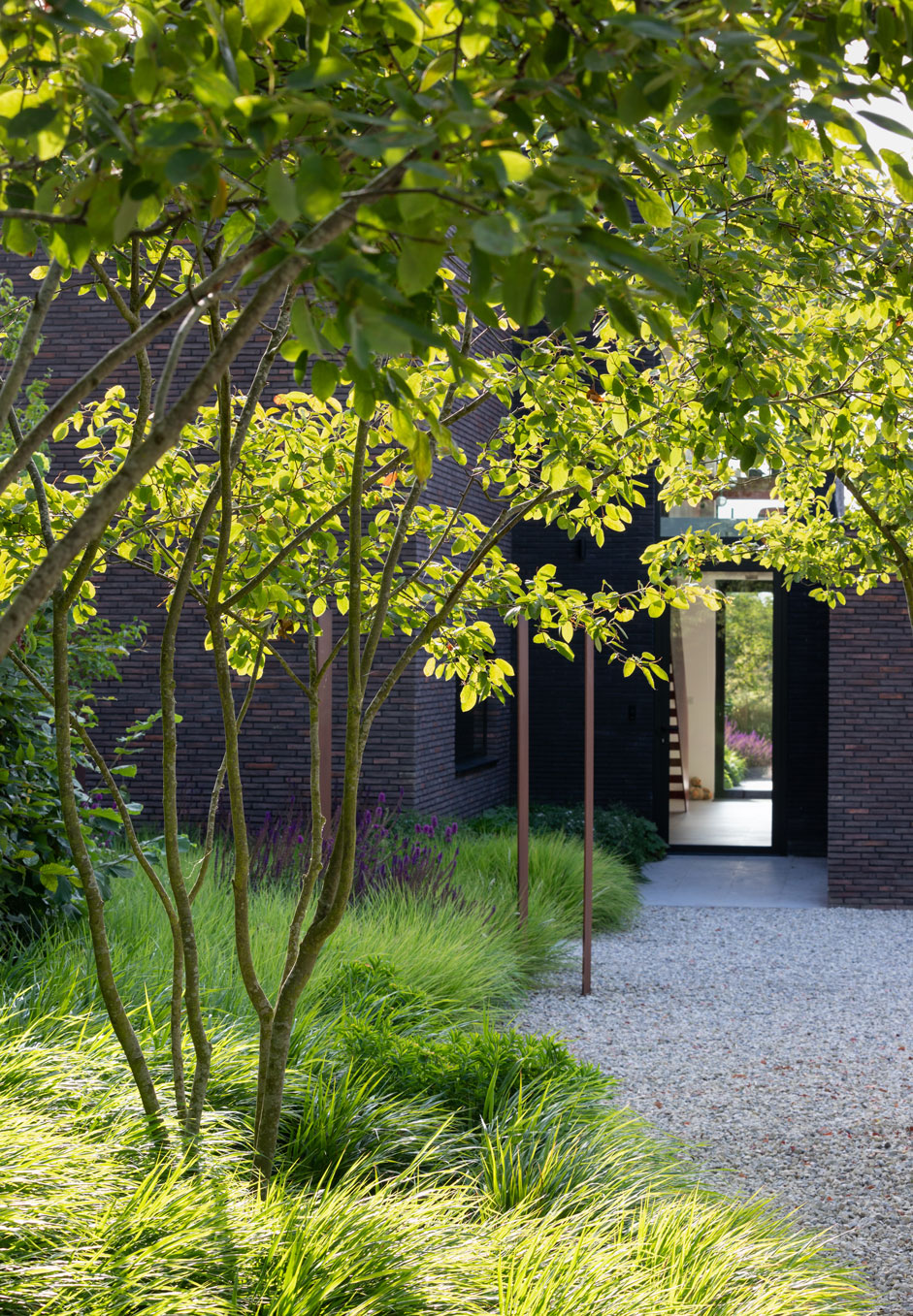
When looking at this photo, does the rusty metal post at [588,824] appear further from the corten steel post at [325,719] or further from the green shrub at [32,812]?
the green shrub at [32,812]

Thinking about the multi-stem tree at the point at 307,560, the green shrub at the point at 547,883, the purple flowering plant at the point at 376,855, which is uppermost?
the multi-stem tree at the point at 307,560

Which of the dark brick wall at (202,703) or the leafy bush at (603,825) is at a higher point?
the dark brick wall at (202,703)

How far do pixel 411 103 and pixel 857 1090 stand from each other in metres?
5.15

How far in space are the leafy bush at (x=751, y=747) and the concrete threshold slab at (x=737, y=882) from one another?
0.92 m

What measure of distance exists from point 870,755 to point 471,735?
379 cm

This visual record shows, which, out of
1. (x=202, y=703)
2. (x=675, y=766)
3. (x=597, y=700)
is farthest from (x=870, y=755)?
(x=202, y=703)

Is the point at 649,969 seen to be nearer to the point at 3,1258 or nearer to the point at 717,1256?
the point at 717,1256

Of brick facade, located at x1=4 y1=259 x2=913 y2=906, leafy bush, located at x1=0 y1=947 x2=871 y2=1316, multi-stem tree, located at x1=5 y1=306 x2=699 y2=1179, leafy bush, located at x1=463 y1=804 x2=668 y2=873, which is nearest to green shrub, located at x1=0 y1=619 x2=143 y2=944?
leafy bush, located at x1=0 y1=947 x2=871 y2=1316

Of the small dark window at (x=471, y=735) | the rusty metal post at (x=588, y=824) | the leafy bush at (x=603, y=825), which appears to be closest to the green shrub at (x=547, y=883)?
the rusty metal post at (x=588, y=824)

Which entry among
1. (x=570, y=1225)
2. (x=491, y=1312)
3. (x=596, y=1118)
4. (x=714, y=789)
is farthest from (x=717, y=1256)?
(x=714, y=789)

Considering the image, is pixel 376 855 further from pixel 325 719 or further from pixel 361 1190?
pixel 361 1190

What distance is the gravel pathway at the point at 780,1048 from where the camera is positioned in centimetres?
423

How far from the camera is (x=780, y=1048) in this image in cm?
604

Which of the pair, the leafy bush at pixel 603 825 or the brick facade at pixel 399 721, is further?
the leafy bush at pixel 603 825
